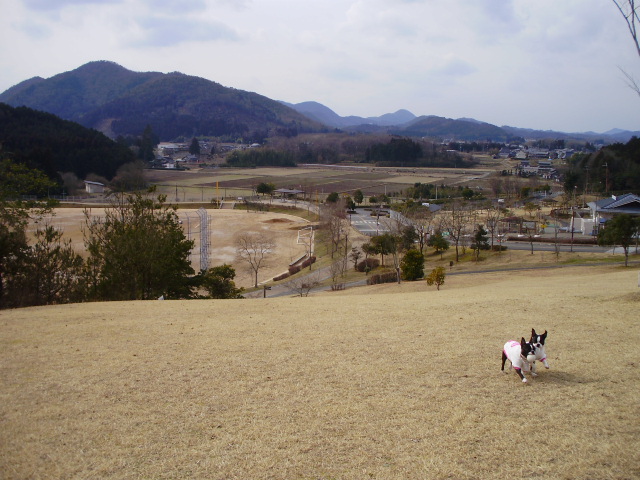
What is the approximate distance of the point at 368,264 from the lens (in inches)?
1244

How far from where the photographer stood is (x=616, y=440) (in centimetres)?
481

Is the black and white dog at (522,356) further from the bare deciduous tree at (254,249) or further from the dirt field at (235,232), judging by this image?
the bare deciduous tree at (254,249)

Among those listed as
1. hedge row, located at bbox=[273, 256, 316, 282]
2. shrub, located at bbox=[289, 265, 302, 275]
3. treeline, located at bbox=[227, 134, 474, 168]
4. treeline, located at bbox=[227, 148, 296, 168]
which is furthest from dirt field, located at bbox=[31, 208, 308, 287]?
treeline, located at bbox=[227, 134, 474, 168]

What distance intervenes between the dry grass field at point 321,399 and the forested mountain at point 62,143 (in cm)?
7350

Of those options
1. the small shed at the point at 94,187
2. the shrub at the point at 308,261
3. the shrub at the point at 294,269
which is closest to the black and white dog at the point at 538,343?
the shrub at the point at 294,269

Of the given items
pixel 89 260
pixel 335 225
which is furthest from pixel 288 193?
pixel 89 260

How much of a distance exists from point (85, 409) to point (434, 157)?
124m

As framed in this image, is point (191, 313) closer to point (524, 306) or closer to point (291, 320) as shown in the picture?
point (291, 320)

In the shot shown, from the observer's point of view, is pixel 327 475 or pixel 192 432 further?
pixel 192 432

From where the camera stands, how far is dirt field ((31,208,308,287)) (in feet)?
110

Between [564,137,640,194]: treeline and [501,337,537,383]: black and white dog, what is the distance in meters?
54.5

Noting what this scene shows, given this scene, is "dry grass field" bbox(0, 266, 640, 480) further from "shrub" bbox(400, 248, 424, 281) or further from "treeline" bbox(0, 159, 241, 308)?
"shrub" bbox(400, 248, 424, 281)

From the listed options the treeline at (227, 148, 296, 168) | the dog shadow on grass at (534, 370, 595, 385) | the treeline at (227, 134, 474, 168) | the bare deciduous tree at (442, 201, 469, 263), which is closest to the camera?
the dog shadow on grass at (534, 370, 595, 385)

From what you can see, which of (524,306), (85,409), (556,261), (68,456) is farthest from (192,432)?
(556,261)
